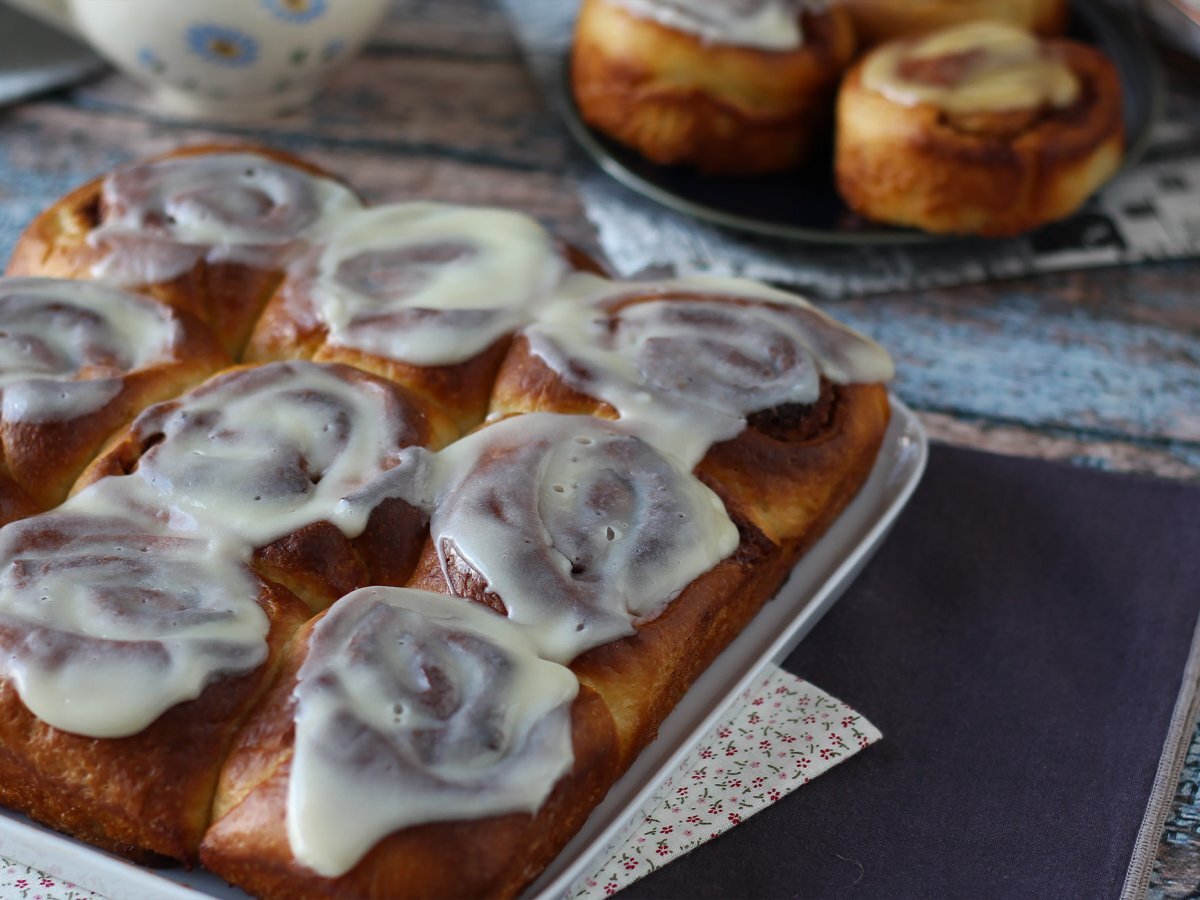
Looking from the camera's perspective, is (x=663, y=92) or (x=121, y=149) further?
(x=121, y=149)

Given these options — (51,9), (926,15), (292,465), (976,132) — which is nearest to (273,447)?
A: (292,465)

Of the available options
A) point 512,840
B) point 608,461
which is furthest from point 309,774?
point 608,461

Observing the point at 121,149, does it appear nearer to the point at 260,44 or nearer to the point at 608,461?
the point at 260,44

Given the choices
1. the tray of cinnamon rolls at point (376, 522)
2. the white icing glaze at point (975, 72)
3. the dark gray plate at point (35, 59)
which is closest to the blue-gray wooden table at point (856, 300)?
the dark gray plate at point (35, 59)

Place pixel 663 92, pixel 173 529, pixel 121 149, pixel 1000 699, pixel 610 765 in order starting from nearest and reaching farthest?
pixel 610 765, pixel 173 529, pixel 1000 699, pixel 663 92, pixel 121 149

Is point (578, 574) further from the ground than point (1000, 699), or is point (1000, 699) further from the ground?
point (578, 574)

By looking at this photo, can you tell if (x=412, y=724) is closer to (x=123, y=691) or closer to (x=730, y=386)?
(x=123, y=691)

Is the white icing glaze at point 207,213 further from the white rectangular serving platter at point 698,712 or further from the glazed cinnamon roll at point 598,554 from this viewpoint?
the white rectangular serving platter at point 698,712
